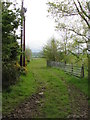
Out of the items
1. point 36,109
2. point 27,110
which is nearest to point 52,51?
point 36,109

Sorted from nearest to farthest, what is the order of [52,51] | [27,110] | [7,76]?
[27,110] < [7,76] < [52,51]

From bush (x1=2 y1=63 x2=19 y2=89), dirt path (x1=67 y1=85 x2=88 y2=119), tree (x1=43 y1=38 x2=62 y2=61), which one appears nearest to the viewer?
dirt path (x1=67 y1=85 x2=88 y2=119)

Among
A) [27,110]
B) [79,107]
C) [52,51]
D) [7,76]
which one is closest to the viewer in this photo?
[27,110]

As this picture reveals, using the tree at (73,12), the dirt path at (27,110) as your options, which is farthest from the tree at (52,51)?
the dirt path at (27,110)

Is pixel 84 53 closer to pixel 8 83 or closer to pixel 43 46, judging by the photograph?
pixel 8 83

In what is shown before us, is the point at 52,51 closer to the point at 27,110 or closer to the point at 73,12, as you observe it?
the point at 73,12

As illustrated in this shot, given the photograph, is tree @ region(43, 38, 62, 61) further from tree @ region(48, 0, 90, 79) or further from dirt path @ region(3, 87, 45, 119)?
dirt path @ region(3, 87, 45, 119)

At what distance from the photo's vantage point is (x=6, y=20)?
5.19 metres

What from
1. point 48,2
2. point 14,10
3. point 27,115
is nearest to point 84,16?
point 48,2

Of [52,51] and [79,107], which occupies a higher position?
[52,51]

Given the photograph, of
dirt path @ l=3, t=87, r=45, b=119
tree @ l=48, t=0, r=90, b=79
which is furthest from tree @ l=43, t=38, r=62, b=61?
dirt path @ l=3, t=87, r=45, b=119

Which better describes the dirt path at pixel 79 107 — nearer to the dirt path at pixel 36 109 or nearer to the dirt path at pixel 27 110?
the dirt path at pixel 36 109

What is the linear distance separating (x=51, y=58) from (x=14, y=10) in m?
27.7

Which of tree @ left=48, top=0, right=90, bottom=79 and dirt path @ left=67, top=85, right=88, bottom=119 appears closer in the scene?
dirt path @ left=67, top=85, right=88, bottom=119
